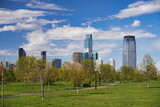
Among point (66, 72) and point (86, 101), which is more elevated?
point (66, 72)

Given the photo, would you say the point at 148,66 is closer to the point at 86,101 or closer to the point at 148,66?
the point at 148,66

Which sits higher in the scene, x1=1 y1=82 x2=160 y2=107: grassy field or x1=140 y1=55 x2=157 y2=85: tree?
x1=140 y1=55 x2=157 y2=85: tree

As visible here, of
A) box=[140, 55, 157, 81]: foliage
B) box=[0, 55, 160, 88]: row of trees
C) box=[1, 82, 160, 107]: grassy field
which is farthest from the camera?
box=[140, 55, 157, 81]: foliage

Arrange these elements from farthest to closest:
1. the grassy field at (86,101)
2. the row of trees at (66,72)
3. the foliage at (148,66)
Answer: the foliage at (148,66), the row of trees at (66,72), the grassy field at (86,101)

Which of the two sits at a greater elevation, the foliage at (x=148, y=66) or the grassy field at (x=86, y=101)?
the foliage at (x=148, y=66)

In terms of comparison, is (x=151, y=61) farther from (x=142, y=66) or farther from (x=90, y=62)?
(x=90, y=62)

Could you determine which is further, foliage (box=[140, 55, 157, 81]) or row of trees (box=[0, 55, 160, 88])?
foliage (box=[140, 55, 157, 81])

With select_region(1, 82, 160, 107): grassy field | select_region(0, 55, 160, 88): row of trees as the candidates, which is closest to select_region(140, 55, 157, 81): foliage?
select_region(0, 55, 160, 88): row of trees

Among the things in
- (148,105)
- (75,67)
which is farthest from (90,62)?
(148,105)

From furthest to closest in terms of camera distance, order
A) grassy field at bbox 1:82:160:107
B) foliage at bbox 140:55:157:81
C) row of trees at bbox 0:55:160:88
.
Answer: foliage at bbox 140:55:157:81, row of trees at bbox 0:55:160:88, grassy field at bbox 1:82:160:107

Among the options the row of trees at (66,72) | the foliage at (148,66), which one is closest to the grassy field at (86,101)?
the row of trees at (66,72)

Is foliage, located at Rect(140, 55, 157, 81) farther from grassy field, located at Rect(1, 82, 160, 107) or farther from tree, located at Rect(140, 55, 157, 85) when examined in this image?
grassy field, located at Rect(1, 82, 160, 107)

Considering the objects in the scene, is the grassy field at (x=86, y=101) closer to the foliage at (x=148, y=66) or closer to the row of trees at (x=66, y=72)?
the row of trees at (x=66, y=72)

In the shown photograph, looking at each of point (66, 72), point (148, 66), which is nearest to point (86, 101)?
point (66, 72)
